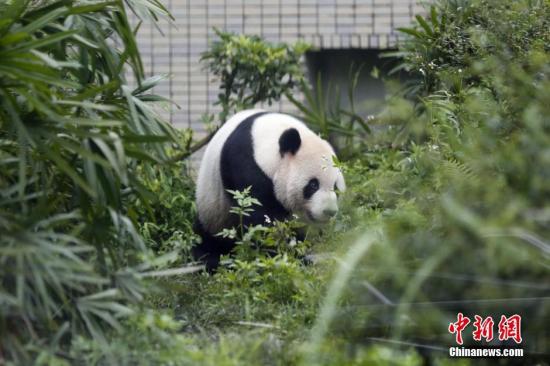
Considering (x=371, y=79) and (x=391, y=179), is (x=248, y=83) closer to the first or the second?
(x=371, y=79)

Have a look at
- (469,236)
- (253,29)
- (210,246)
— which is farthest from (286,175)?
(253,29)

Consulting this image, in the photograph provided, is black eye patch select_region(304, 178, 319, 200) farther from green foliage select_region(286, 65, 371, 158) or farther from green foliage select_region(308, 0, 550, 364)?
green foliage select_region(308, 0, 550, 364)

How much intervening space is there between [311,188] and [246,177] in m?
0.45

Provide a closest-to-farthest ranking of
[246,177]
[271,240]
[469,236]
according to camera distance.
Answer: [469,236], [271,240], [246,177]

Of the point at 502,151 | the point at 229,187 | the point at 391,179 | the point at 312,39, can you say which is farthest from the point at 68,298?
the point at 312,39

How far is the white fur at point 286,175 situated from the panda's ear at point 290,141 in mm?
32

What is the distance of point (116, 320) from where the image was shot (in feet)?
12.1

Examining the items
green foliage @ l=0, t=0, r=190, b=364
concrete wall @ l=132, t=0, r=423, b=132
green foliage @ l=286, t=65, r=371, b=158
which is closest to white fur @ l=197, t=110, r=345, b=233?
green foliage @ l=286, t=65, r=371, b=158

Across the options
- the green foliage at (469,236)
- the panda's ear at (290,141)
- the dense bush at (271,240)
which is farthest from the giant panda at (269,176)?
the green foliage at (469,236)

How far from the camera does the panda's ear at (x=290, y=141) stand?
632cm

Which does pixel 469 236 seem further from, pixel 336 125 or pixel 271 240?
pixel 336 125

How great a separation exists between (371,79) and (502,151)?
642cm

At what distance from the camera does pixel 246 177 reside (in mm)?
6305

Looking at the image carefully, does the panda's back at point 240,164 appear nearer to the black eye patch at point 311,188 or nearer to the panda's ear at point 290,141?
the panda's ear at point 290,141
